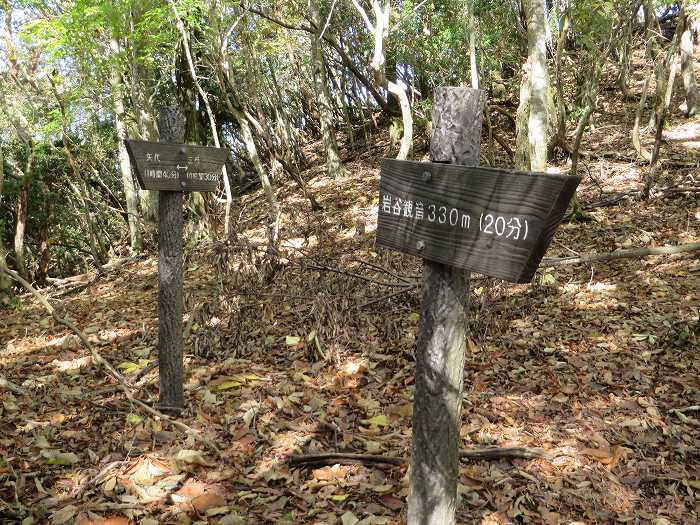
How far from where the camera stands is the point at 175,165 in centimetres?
422

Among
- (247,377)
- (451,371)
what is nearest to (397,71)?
(247,377)

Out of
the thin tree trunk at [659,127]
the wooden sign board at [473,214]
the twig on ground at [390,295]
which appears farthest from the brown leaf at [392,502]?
the thin tree trunk at [659,127]

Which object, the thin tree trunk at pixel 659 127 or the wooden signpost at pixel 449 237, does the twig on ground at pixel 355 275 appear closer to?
the wooden signpost at pixel 449 237

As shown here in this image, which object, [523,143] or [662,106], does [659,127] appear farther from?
[523,143]

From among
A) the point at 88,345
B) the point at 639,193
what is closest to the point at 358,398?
the point at 88,345

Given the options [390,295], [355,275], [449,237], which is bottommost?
[390,295]

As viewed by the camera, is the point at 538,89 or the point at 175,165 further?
the point at 538,89

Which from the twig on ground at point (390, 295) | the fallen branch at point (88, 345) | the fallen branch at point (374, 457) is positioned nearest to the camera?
the fallen branch at point (88, 345)

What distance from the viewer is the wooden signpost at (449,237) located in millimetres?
1768

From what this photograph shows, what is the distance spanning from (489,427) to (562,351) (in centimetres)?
156

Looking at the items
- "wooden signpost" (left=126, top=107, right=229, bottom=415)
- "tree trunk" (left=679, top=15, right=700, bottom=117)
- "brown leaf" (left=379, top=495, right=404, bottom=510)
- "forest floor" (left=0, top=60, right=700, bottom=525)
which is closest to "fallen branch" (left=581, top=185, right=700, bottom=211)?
"forest floor" (left=0, top=60, right=700, bottom=525)

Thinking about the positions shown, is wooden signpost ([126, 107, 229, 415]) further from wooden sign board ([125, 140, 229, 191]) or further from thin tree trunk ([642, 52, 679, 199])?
thin tree trunk ([642, 52, 679, 199])

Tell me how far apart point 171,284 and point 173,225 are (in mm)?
495

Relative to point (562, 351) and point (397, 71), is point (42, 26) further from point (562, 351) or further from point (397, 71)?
point (562, 351)
